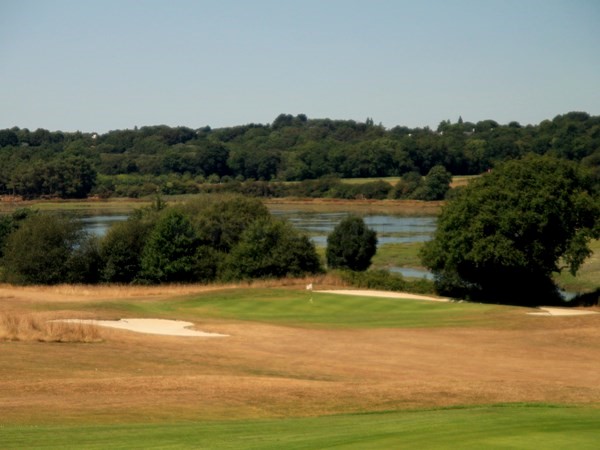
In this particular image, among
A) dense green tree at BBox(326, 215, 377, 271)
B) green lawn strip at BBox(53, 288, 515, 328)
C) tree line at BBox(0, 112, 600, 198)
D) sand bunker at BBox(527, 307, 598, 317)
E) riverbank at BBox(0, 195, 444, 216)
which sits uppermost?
tree line at BBox(0, 112, 600, 198)

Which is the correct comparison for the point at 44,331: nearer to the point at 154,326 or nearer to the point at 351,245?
the point at 154,326

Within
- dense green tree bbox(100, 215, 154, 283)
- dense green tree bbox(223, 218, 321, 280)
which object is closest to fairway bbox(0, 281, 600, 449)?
dense green tree bbox(223, 218, 321, 280)

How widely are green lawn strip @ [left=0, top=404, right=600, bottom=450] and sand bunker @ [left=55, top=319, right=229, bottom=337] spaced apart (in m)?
16.3

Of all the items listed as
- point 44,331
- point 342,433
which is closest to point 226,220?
point 44,331

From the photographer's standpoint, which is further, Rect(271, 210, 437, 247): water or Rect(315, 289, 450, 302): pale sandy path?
Rect(271, 210, 437, 247): water

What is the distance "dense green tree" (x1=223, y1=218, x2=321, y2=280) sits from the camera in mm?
60406

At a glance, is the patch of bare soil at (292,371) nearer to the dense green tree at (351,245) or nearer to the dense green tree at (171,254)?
the dense green tree at (171,254)

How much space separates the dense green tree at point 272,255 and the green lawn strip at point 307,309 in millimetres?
9101

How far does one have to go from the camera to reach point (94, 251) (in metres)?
62.6

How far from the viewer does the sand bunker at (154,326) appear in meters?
32.9

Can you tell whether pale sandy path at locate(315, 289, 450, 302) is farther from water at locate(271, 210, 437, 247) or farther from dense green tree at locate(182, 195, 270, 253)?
water at locate(271, 210, 437, 247)

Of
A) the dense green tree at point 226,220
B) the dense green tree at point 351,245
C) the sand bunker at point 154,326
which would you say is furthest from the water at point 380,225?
the sand bunker at point 154,326

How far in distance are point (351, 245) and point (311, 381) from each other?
143ft

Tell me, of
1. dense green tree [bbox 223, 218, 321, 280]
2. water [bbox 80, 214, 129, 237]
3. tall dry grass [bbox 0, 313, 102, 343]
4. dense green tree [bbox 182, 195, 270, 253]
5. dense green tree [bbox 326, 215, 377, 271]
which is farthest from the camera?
water [bbox 80, 214, 129, 237]
